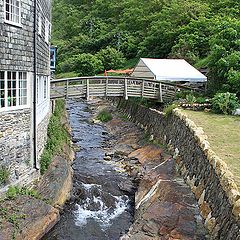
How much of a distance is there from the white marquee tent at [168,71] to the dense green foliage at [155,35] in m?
1.29

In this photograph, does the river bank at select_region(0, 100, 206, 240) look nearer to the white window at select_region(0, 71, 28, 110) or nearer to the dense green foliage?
the white window at select_region(0, 71, 28, 110)

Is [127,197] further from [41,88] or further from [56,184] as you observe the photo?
[41,88]

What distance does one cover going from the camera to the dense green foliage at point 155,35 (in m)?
23.8

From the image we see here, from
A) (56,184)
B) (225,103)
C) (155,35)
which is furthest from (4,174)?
(155,35)

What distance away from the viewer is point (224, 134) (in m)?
14.7

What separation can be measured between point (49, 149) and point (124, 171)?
4.13 metres

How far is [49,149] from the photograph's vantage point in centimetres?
1688

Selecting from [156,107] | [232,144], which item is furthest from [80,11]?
[232,144]

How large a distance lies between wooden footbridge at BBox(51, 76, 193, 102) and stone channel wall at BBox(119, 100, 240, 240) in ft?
10.5

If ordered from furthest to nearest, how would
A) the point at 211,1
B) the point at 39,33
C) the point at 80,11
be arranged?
the point at 80,11 → the point at 211,1 → the point at 39,33

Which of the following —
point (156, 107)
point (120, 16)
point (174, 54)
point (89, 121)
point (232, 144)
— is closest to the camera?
point (232, 144)

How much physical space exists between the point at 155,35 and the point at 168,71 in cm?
2061

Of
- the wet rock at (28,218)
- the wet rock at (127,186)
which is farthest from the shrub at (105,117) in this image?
the wet rock at (28,218)

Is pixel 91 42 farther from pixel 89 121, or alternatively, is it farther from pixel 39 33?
pixel 39 33
